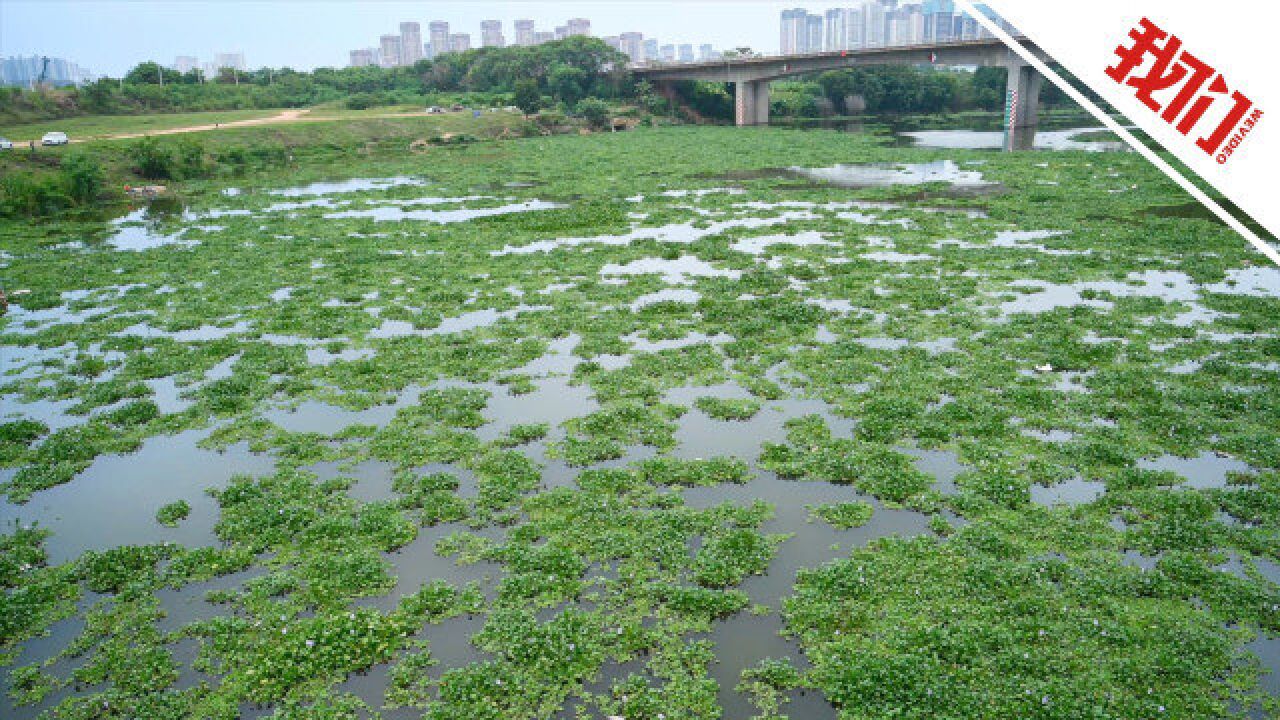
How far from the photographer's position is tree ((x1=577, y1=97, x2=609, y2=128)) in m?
100

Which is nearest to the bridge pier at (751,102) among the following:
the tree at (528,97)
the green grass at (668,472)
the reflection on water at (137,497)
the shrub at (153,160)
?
the tree at (528,97)

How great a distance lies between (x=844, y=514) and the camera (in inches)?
489

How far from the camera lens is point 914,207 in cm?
3659

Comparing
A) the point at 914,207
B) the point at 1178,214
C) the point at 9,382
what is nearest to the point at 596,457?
the point at 9,382

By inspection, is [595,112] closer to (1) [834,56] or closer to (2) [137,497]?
(1) [834,56]

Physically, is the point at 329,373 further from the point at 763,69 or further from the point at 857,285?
the point at 763,69

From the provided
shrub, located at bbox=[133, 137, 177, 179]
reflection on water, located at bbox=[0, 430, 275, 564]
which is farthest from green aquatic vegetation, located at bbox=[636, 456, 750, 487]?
shrub, located at bbox=[133, 137, 177, 179]

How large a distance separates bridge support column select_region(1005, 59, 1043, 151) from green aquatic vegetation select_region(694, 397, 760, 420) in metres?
64.8

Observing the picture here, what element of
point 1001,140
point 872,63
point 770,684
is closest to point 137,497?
point 770,684

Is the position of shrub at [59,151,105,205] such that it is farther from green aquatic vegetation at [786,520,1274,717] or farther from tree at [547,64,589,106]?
tree at [547,64,589,106]

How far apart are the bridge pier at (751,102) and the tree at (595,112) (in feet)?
67.8

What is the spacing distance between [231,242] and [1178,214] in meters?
43.7

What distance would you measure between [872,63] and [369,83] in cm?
8649

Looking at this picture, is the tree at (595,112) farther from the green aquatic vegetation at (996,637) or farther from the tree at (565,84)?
the green aquatic vegetation at (996,637)
